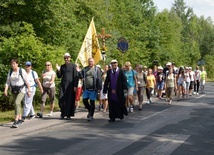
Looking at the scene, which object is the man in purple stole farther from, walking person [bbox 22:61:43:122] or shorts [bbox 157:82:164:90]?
shorts [bbox 157:82:164:90]

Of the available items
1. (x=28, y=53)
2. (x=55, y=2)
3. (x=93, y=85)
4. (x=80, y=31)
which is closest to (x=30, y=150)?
(x=93, y=85)

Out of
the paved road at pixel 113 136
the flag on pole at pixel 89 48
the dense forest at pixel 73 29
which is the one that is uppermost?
the dense forest at pixel 73 29

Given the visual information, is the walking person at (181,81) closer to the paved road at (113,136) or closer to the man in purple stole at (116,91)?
the paved road at (113,136)

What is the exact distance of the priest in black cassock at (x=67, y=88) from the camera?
1329 cm

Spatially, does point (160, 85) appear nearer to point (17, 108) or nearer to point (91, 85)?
point (91, 85)

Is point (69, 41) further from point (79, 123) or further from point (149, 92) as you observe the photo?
point (79, 123)

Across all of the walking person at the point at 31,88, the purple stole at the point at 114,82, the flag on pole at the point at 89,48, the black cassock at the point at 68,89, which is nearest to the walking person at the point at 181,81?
the flag on pole at the point at 89,48

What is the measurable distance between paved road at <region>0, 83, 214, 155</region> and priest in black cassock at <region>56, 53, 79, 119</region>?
388 millimetres

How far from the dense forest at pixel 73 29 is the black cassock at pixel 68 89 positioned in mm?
5471

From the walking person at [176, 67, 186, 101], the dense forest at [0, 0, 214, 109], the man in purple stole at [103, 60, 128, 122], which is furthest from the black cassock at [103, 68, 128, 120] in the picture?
the walking person at [176, 67, 186, 101]

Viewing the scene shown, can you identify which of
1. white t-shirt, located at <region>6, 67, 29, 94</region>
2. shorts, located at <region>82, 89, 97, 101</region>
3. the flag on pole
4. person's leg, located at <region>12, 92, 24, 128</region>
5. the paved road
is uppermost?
the flag on pole

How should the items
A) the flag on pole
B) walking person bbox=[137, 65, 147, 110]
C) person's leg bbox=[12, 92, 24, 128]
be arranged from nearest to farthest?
person's leg bbox=[12, 92, 24, 128]
walking person bbox=[137, 65, 147, 110]
the flag on pole

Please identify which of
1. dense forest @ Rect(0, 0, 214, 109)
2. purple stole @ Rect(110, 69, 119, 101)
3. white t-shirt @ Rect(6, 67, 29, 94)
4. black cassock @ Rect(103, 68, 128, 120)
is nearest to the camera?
white t-shirt @ Rect(6, 67, 29, 94)

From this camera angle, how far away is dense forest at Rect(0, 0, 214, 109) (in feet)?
63.4
